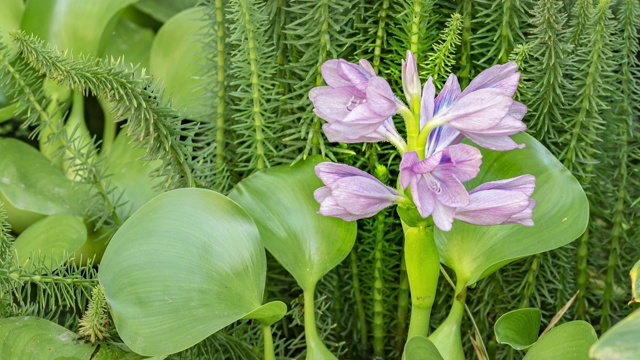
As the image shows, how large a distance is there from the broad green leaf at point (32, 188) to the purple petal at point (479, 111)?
42 centimetres

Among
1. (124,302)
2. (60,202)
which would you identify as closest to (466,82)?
(124,302)

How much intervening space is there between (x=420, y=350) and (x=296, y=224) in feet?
0.52

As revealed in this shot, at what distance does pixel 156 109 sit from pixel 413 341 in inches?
10.4

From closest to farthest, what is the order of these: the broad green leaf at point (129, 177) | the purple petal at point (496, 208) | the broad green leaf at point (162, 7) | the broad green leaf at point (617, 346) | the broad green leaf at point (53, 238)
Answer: the broad green leaf at point (617, 346)
the purple petal at point (496, 208)
the broad green leaf at point (53, 238)
the broad green leaf at point (129, 177)
the broad green leaf at point (162, 7)

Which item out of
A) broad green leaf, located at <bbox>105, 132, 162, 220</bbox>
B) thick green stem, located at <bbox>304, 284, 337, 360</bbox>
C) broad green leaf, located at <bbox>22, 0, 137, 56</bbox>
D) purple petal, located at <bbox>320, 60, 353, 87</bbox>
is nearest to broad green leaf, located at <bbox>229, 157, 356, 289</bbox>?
thick green stem, located at <bbox>304, 284, 337, 360</bbox>

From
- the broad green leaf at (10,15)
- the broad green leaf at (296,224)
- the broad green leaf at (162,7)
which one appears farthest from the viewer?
the broad green leaf at (162,7)

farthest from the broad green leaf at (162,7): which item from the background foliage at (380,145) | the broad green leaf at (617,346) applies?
the broad green leaf at (617,346)

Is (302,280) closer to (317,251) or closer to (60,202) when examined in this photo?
(317,251)

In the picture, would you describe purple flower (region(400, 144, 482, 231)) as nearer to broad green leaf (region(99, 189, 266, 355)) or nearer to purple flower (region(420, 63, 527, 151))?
purple flower (region(420, 63, 527, 151))

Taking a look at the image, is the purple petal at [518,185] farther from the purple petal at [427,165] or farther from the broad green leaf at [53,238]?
the broad green leaf at [53,238]

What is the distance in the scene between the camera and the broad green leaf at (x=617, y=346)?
1.14 ft

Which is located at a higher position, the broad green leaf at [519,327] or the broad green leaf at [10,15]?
the broad green leaf at [10,15]

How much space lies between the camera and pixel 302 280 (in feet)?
1.85

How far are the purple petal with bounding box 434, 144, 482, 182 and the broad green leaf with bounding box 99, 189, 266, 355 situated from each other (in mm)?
156
